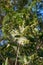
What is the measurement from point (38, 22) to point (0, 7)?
Answer: 108 centimetres

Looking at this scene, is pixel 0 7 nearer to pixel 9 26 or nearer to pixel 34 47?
pixel 9 26

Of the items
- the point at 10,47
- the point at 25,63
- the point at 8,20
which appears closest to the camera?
the point at 25,63

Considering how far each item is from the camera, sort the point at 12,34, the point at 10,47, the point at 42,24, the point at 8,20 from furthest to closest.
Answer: the point at 42,24 → the point at 8,20 → the point at 10,47 → the point at 12,34

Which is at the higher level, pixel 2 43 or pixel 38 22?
pixel 38 22

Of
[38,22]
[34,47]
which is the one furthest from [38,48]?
[38,22]

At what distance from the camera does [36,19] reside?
5.88 metres

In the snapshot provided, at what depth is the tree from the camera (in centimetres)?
495

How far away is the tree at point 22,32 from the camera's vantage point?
4945 mm

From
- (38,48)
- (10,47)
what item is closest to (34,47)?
(38,48)

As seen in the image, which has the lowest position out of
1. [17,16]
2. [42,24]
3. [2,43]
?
[2,43]

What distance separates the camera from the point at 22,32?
4.84m

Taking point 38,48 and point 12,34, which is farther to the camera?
point 38,48

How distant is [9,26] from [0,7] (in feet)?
2.43

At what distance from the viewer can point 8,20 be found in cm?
586
